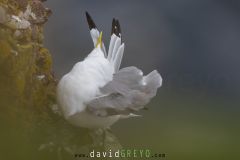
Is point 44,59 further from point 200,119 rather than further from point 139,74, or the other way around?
point 200,119

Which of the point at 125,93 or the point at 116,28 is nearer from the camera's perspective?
the point at 125,93

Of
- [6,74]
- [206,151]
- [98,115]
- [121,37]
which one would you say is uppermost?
[121,37]

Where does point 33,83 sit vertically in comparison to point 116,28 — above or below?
below

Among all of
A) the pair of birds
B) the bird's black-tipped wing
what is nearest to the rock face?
the pair of birds

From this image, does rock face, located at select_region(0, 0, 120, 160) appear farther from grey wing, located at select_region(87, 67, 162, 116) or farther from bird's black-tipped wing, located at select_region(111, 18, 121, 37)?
bird's black-tipped wing, located at select_region(111, 18, 121, 37)

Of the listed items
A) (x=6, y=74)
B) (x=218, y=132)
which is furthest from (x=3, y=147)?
(x=6, y=74)

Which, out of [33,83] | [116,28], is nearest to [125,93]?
[33,83]

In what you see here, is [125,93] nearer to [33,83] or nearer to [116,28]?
[33,83]

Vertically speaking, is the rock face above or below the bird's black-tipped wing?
below
